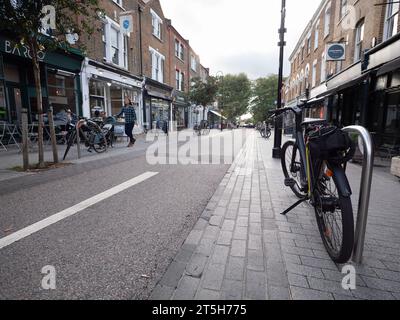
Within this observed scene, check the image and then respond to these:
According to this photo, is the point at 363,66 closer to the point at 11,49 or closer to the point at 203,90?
the point at 11,49

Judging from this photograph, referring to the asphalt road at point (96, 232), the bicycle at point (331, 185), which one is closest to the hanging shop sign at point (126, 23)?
the asphalt road at point (96, 232)

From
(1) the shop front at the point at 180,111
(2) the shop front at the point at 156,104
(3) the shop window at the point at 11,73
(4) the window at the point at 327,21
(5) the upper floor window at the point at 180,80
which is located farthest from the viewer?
(5) the upper floor window at the point at 180,80

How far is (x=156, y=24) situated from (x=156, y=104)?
6825mm

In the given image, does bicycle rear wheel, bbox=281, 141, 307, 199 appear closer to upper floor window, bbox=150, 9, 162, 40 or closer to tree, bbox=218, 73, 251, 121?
upper floor window, bbox=150, 9, 162, 40

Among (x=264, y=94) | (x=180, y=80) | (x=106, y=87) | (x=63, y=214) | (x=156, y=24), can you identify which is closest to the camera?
(x=63, y=214)

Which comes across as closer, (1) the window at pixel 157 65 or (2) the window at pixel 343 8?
(2) the window at pixel 343 8

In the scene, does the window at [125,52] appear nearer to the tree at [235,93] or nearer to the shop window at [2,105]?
the shop window at [2,105]

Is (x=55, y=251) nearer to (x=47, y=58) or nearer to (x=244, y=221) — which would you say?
(x=244, y=221)

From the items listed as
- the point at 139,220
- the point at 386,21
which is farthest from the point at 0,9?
the point at 386,21

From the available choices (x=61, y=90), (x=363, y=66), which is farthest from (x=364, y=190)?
(x=61, y=90)

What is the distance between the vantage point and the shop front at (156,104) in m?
20.4

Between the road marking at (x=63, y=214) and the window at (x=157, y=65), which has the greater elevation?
the window at (x=157, y=65)

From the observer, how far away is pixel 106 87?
1598cm

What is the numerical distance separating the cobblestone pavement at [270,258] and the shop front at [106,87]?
39.9 ft
